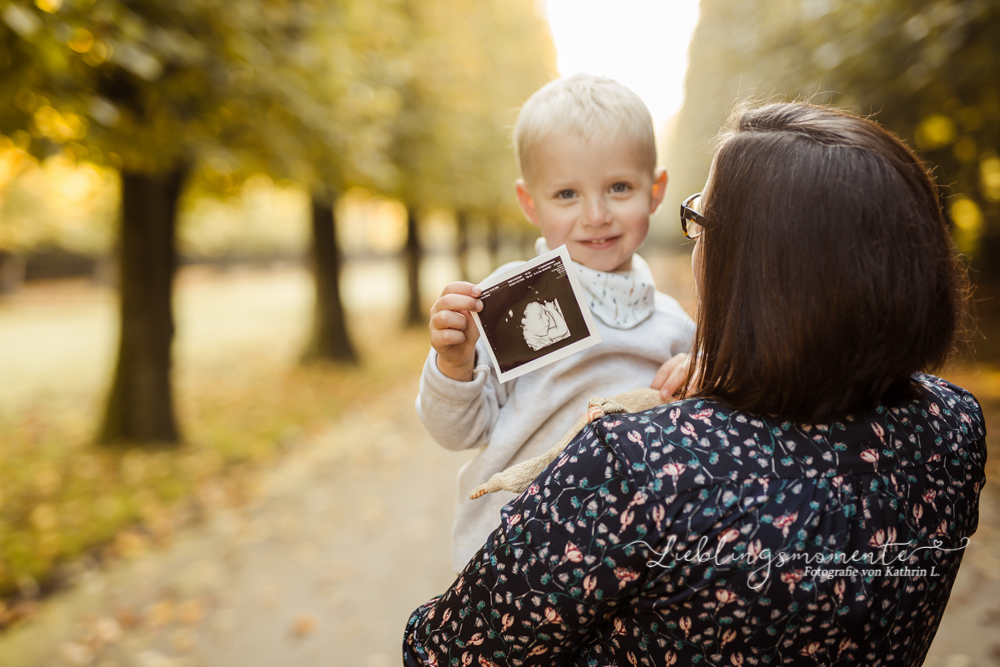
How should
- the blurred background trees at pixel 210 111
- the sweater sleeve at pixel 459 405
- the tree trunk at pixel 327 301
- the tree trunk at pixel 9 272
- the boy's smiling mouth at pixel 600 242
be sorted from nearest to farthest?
the sweater sleeve at pixel 459 405 < the boy's smiling mouth at pixel 600 242 < the blurred background trees at pixel 210 111 < the tree trunk at pixel 327 301 < the tree trunk at pixel 9 272

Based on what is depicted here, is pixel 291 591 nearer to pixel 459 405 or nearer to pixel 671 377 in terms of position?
pixel 459 405

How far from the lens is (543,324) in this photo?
55.4 inches

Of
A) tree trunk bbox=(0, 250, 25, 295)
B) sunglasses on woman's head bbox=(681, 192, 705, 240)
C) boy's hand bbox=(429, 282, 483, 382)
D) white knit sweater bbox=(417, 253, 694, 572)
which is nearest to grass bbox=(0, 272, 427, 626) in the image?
white knit sweater bbox=(417, 253, 694, 572)

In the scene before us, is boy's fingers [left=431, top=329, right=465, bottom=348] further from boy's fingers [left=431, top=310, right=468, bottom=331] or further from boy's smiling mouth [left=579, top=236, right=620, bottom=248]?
boy's smiling mouth [left=579, top=236, right=620, bottom=248]

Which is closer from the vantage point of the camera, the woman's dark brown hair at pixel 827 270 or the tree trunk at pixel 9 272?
the woman's dark brown hair at pixel 827 270

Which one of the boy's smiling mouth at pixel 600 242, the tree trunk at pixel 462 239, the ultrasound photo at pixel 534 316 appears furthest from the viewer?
the tree trunk at pixel 462 239

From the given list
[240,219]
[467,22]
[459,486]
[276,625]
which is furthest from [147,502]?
[240,219]

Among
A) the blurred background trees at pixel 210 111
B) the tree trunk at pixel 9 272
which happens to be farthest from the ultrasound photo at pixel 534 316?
the tree trunk at pixel 9 272

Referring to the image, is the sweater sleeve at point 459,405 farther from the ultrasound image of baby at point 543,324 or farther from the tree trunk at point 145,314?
the tree trunk at point 145,314

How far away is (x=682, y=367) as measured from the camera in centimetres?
141

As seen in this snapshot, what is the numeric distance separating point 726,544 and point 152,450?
21.9 ft

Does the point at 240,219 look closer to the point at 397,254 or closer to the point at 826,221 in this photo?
the point at 397,254

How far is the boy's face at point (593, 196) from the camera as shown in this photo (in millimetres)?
1611

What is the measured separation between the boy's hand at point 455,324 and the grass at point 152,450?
404 centimetres
